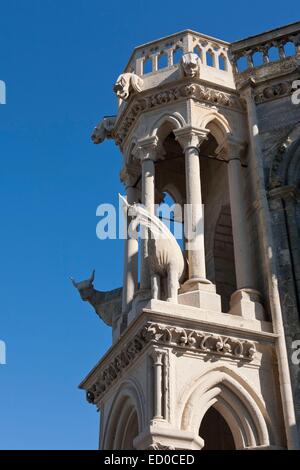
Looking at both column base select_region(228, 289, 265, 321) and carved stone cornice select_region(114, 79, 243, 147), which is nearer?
column base select_region(228, 289, 265, 321)

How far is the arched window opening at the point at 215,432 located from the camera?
45.1 ft

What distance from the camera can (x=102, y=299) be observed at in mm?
15461

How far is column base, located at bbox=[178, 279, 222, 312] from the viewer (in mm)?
11836

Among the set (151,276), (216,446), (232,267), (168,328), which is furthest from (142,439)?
(232,267)

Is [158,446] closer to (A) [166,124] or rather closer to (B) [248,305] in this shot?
(B) [248,305]

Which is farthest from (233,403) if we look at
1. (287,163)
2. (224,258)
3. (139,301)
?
(224,258)

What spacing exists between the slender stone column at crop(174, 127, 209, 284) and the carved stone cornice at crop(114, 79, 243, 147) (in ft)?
2.46

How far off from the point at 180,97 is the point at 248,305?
4.27 meters

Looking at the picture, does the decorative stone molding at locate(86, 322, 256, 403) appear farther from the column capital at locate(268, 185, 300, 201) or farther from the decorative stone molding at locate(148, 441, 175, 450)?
the column capital at locate(268, 185, 300, 201)

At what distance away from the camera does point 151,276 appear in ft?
39.7

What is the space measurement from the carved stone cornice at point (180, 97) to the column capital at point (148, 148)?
2.29 ft

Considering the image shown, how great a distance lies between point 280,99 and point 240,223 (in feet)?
8.59

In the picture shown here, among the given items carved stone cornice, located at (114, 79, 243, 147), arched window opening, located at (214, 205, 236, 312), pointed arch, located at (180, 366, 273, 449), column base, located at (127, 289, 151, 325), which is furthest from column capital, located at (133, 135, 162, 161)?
pointed arch, located at (180, 366, 273, 449)

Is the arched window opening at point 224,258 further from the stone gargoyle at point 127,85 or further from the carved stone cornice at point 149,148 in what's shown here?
the stone gargoyle at point 127,85
